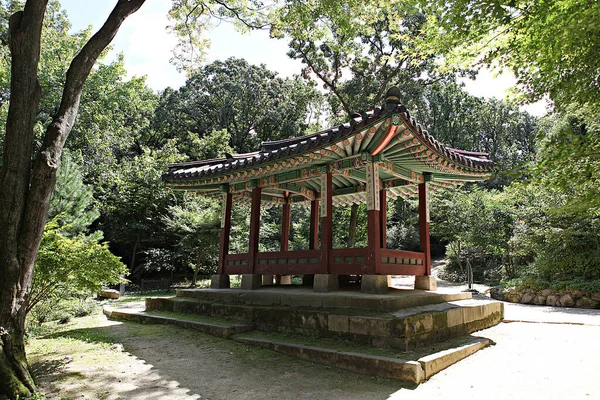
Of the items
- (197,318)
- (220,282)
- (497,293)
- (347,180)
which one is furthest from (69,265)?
(497,293)

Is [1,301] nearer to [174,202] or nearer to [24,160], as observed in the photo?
[24,160]

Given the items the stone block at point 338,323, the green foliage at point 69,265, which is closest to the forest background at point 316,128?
the green foliage at point 69,265

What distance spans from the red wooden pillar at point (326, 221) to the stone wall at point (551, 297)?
31.7ft

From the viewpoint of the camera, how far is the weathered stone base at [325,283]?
24.0 feet

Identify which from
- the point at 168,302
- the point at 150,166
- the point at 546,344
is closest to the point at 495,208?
the point at 546,344

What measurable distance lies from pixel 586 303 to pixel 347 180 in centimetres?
892

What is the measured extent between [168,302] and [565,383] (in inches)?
318

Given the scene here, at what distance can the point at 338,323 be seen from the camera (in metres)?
5.86

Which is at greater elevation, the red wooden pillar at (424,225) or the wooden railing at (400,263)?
the red wooden pillar at (424,225)

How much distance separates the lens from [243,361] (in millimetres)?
5457

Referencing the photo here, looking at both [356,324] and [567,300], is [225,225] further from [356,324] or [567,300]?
[567,300]

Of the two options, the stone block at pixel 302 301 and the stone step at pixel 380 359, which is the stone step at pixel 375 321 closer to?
the stone block at pixel 302 301

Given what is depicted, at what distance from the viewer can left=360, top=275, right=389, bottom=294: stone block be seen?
267 inches

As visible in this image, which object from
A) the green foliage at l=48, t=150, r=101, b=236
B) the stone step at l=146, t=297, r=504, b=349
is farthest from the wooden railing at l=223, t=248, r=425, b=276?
the green foliage at l=48, t=150, r=101, b=236
